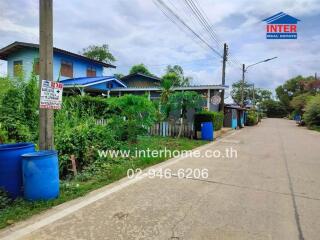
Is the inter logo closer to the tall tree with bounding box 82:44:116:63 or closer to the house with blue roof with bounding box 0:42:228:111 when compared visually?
the house with blue roof with bounding box 0:42:228:111

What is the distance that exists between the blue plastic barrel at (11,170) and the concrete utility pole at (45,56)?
526mm

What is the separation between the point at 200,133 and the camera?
51.1 ft

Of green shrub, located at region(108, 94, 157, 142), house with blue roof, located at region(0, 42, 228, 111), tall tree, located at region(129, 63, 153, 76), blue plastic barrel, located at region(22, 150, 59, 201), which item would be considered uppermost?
tall tree, located at region(129, 63, 153, 76)

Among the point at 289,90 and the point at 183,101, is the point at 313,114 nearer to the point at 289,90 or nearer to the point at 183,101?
the point at 183,101

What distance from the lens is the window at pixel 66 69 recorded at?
71.7ft

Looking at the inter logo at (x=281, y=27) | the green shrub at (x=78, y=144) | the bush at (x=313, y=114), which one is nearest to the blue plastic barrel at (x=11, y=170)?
the green shrub at (x=78, y=144)

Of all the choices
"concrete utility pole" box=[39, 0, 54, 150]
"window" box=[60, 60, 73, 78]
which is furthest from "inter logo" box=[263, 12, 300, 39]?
"window" box=[60, 60, 73, 78]

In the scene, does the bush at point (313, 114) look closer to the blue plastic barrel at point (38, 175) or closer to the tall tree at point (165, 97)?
the tall tree at point (165, 97)

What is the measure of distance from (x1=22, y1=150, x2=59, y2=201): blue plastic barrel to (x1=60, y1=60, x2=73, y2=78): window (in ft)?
61.7

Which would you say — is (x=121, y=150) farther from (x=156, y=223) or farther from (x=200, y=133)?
(x=200, y=133)

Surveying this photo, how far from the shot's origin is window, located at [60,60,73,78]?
21.8 metres

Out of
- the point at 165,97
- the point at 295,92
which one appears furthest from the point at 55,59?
the point at 295,92

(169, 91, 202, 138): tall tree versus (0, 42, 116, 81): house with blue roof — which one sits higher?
(0, 42, 116, 81): house with blue roof

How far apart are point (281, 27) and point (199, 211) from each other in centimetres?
1442
